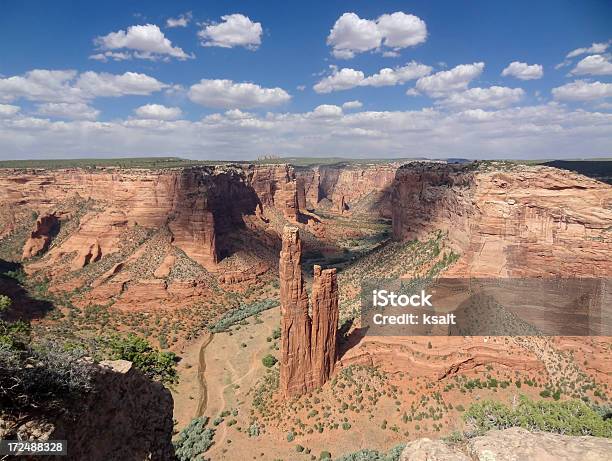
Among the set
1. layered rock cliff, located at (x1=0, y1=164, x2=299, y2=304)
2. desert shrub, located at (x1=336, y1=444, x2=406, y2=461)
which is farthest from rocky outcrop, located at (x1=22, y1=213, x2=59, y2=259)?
desert shrub, located at (x1=336, y1=444, x2=406, y2=461)

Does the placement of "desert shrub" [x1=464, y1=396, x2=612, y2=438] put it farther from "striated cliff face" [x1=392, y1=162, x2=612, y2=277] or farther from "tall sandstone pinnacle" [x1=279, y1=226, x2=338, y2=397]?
"striated cliff face" [x1=392, y1=162, x2=612, y2=277]

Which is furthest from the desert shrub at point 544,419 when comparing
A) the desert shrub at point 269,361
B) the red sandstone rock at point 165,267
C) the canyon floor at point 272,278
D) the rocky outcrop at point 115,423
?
the red sandstone rock at point 165,267

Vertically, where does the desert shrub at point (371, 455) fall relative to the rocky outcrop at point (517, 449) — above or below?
below

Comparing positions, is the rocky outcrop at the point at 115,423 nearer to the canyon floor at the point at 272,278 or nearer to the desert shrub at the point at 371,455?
the desert shrub at the point at 371,455

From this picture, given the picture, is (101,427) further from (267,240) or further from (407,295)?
(267,240)

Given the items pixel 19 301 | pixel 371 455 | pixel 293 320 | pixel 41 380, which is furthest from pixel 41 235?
pixel 41 380

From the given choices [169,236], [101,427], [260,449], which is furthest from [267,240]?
[101,427]

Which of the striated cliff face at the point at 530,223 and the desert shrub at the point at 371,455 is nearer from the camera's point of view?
the desert shrub at the point at 371,455
